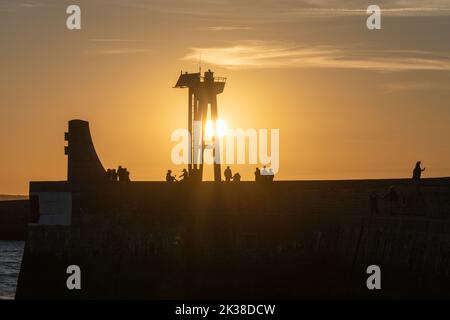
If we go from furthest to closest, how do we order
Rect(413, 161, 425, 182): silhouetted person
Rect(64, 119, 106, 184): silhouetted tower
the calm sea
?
the calm sea, Rect(64, 119, 106, 184): silhouetted tower, Rect(413, 161, 425, 182): silhouetted person

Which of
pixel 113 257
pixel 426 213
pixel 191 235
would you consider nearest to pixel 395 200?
pixel 426 213

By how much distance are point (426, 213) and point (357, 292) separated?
3.54 m

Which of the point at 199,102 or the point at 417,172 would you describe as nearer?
the point at 417,172

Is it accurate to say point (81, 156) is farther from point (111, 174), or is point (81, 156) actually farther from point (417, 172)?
point (417, 172)

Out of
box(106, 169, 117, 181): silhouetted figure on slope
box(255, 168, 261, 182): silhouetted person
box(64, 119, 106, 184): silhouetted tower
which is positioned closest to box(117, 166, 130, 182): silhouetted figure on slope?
box(106, 169, 117, 181): silhouetted figure on slope

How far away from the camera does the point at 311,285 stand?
153 ft

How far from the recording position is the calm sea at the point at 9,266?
6544cm

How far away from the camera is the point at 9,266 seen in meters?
82.3

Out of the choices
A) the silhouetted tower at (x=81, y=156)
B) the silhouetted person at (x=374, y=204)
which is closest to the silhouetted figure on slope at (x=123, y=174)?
the silhouetted tower at (x=81, y=156)

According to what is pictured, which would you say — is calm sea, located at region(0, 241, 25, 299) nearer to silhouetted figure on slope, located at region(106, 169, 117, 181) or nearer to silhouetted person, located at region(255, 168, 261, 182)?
silhouetted figure on slope, located at region(106, 169, 117, 181)

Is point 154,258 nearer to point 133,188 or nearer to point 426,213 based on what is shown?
point 133,188

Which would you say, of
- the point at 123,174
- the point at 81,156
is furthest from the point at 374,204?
the point at 81,156

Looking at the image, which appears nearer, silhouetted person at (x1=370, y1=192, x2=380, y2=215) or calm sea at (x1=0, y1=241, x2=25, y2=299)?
silhouetted person at (x1=370, y1=192, x2=380, y2=215)

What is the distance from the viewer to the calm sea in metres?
65.4
